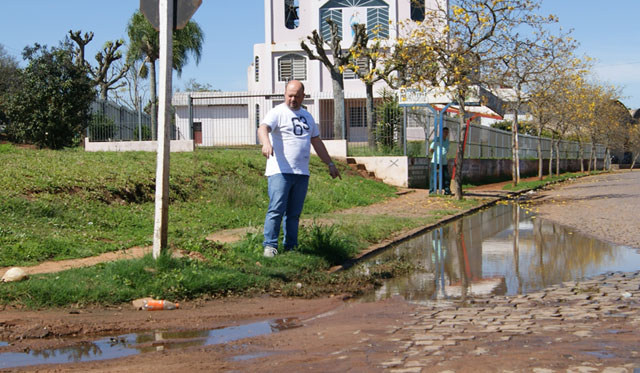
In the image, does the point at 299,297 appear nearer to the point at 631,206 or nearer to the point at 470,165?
the point at 631,206

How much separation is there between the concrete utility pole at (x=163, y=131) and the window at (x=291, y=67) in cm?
4126

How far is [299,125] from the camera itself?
771 centimetres

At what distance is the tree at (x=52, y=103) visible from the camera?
23.3 metres

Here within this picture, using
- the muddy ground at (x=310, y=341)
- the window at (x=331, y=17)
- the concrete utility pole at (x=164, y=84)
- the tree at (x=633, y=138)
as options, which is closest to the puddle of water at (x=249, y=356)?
the muddy ground at (x=310, y=341)

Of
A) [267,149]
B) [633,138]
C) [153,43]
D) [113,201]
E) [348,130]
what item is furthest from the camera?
[633,138]

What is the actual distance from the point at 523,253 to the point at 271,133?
151 inches

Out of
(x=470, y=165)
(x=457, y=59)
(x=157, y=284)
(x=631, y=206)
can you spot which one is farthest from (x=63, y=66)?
(x=157, y=284)

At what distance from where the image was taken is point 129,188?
11.6m

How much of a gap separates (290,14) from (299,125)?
42.6m

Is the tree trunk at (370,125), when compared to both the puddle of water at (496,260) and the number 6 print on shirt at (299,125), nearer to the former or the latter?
the puddle of water at (496,260)

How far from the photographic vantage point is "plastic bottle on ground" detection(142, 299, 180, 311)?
5637 mm

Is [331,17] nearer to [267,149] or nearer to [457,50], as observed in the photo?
[457,50]

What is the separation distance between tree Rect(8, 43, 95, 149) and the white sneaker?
58.3 feet

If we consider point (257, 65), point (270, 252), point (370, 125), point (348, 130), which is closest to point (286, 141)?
point (270, 252)
